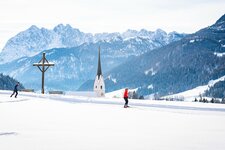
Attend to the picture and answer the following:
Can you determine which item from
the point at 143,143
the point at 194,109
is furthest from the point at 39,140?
the point at 194,109

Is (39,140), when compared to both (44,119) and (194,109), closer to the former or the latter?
(44,119)

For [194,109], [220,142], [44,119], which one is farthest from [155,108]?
[220,142]

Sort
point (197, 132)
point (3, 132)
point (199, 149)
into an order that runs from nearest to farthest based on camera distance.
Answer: point (199, 149), point (3, 132), point (197, 132)

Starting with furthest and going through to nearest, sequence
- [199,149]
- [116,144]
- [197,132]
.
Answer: [197,132] → [116,144] → [199,149]

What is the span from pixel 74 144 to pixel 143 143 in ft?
9.47

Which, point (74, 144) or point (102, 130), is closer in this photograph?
point (74, 144)

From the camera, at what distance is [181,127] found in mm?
23297

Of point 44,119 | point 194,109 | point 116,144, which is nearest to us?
point 116,144

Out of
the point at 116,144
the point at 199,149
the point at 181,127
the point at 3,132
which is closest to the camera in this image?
the point at 199,149

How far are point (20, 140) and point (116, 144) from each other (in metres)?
→ 4.04

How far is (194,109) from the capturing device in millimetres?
34125

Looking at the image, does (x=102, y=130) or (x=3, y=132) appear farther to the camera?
(x=102, y=130)

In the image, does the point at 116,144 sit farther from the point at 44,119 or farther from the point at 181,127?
the point at 44,119

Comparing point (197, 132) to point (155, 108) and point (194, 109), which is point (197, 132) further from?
point (155, 108)
